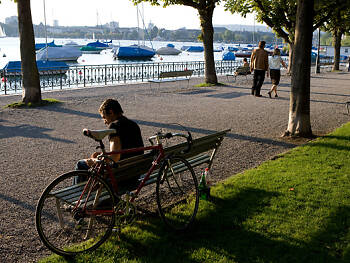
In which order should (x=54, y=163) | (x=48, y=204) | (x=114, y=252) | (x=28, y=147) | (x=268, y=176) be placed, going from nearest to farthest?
(x=114, y=252) < (x=48, y=204) < (x=268, y=176) < (x=54, y=163) < (x=28, y=147)

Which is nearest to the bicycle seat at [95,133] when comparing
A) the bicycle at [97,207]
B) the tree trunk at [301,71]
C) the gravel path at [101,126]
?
the bicycle at [97,207]

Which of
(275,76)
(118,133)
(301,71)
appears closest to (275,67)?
(275,76)

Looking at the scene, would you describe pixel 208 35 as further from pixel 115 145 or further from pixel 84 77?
pixel 115 145

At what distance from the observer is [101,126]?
10617mm

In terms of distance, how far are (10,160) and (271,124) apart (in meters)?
6.87

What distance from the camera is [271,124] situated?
1107 centimetres

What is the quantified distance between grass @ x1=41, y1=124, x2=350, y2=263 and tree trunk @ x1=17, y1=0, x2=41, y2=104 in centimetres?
961

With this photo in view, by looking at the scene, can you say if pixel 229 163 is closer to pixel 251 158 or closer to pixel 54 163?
pixel 251 158

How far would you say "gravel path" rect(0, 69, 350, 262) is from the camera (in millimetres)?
5281

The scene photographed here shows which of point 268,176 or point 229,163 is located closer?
point 268,176

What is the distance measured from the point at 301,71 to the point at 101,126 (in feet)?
17.3

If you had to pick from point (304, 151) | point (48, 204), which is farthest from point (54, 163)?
point (304, 151)

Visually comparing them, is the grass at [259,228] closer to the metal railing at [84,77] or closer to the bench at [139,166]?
the bench at [139,166]

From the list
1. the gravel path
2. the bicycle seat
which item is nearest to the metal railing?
the gravel path
